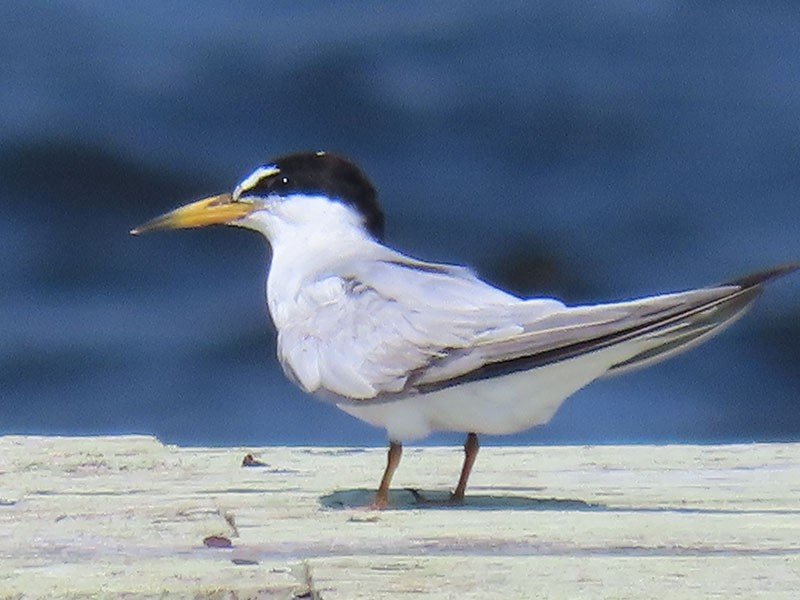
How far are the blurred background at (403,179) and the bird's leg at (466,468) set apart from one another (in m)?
4.08

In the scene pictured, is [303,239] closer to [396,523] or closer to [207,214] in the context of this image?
[207,214]

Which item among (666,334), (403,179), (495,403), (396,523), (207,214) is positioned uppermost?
(403,179)

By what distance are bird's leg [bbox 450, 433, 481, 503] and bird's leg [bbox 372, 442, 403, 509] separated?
14 centimetres

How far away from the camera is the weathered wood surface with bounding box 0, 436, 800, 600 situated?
3.28 meters

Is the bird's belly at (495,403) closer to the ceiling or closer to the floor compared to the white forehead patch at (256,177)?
closer to the floor

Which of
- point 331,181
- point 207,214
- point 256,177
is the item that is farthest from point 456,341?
point 207,214

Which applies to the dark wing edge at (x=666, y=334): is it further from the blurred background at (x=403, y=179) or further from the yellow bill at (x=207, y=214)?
the blurred background at (x=403, y=179)

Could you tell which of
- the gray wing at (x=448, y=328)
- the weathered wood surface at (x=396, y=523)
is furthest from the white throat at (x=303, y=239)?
the weathered wood surface at (x=396, y=523)

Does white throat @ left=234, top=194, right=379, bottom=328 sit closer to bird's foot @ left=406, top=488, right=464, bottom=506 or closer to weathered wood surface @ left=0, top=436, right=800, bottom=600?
weathered wood surface @ left=0, top=436, right=800, bottom=600

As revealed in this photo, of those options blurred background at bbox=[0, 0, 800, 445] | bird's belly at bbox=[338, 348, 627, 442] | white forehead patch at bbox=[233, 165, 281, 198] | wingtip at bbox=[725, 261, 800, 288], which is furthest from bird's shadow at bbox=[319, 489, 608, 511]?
blurred background at bbox=[0, 0, 800, 445]

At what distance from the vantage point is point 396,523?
3943 mm

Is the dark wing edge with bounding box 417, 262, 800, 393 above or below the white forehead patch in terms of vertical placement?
below

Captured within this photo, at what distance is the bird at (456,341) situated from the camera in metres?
4.02

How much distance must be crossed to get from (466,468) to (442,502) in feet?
0.46
